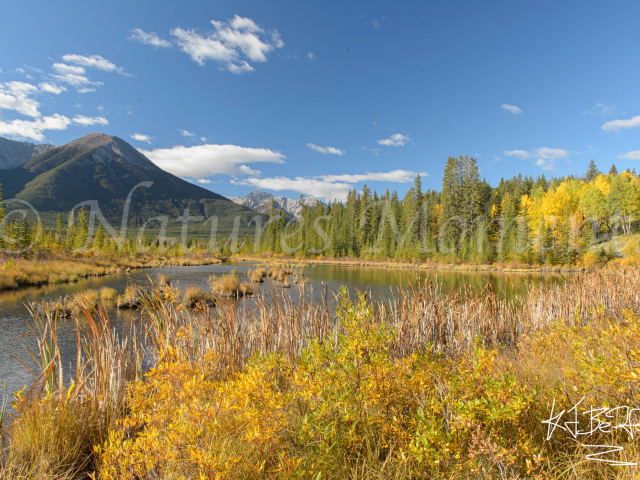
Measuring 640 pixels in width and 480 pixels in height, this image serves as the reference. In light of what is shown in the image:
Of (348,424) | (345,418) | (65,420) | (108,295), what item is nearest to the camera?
(345,418)

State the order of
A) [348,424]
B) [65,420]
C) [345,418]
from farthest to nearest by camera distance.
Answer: [65,420]
[348,424]
[345,418]

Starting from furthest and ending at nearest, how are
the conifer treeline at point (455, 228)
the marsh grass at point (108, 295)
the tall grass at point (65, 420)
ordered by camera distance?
the conifer treeline at point (455, 228) → the marsh grass at point (108, 295) → the tall grass at point (65, 420)

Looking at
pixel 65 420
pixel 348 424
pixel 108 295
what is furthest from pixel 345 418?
pixel 108 295

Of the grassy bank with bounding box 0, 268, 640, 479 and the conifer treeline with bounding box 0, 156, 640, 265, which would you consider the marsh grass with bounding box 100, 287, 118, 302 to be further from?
the conifer treeline with bounding box 0, 156, 640, 265

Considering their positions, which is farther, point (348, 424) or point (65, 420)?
point (65, 420)

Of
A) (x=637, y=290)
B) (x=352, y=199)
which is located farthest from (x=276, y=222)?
(x=637, y=290)

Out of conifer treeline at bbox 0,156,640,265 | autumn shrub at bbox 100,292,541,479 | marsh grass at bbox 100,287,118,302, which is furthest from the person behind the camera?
conifer treeline at bbox 0,156,640,265

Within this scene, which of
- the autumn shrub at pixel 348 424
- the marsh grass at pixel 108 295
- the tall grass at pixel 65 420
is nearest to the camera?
the autumn shrub at pixel 348 424

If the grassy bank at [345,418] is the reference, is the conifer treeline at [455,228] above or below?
above

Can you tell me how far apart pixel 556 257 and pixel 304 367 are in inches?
1671

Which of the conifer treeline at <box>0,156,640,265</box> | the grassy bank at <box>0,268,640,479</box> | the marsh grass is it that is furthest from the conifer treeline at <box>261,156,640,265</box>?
the grassy bank at <box>0,268,640,479</box>

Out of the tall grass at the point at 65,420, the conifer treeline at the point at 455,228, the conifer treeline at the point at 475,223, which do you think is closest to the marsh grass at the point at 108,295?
the tall grass at the point at 65,420

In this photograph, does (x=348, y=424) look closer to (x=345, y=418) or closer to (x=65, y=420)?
(x=345, y=418)

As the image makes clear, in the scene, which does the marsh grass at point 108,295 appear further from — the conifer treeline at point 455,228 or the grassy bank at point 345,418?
the conifer treeline at point 455,228
